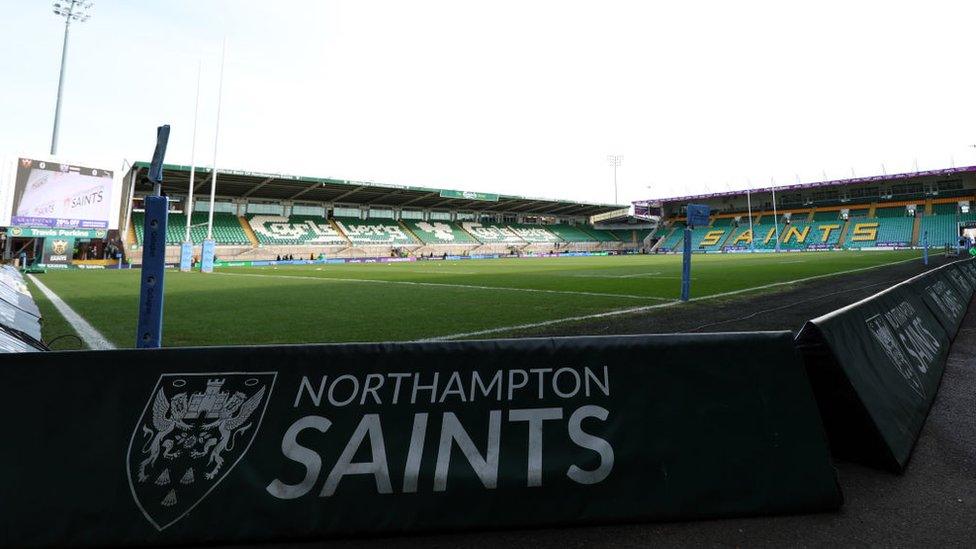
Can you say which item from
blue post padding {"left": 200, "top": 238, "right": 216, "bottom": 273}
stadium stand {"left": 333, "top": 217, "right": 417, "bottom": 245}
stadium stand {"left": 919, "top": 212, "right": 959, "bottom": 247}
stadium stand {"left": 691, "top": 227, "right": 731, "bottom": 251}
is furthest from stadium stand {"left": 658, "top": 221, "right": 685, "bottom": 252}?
blue post padding {"left": 200, "top": 238, "right": 216, "bottom": 273}

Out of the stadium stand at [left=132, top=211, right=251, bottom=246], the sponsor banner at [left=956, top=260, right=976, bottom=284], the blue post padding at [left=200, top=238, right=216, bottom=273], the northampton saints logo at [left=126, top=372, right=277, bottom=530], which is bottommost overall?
the northampton saints logo at [left=126, top=372, right=277, bottom=530]

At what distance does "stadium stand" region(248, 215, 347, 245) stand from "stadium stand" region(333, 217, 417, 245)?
1.56 meters

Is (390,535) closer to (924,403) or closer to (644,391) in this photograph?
(644,391)

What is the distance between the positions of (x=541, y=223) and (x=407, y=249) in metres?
27.0

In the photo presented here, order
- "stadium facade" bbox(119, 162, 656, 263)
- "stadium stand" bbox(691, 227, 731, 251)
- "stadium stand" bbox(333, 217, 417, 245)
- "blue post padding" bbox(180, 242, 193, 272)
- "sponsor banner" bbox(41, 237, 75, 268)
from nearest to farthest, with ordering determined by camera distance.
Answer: "blue post padding" bbox(180, 242, 193, 272) < "sponsor banner" bbox(41, 237, 75, 268) < "stadium facade" bbox(119, 162, 656, 263) < "stadium stand" bbox(333, 217, 417, 245) < "stadium stand" bbox(691, 227, 731, 251)

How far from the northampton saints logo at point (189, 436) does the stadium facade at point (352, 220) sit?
39394 mm

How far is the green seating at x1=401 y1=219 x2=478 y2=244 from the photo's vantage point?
59562 mm

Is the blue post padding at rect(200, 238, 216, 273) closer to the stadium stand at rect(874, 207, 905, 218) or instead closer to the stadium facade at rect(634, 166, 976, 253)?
the stadium facade at rect(634, 166, 976, 253)

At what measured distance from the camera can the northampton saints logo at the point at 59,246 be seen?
2930cm

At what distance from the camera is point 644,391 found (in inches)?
97.0

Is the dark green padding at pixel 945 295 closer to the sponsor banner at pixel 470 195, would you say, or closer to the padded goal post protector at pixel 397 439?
the padded goal post protector at pixel 397 439

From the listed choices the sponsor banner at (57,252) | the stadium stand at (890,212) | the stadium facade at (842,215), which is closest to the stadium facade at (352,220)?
the sponsor banner at (57,252)

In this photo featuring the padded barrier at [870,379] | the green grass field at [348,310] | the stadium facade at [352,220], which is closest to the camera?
the padded barrier at [870,379]

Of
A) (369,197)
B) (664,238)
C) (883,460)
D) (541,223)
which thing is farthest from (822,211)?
(883,460)
